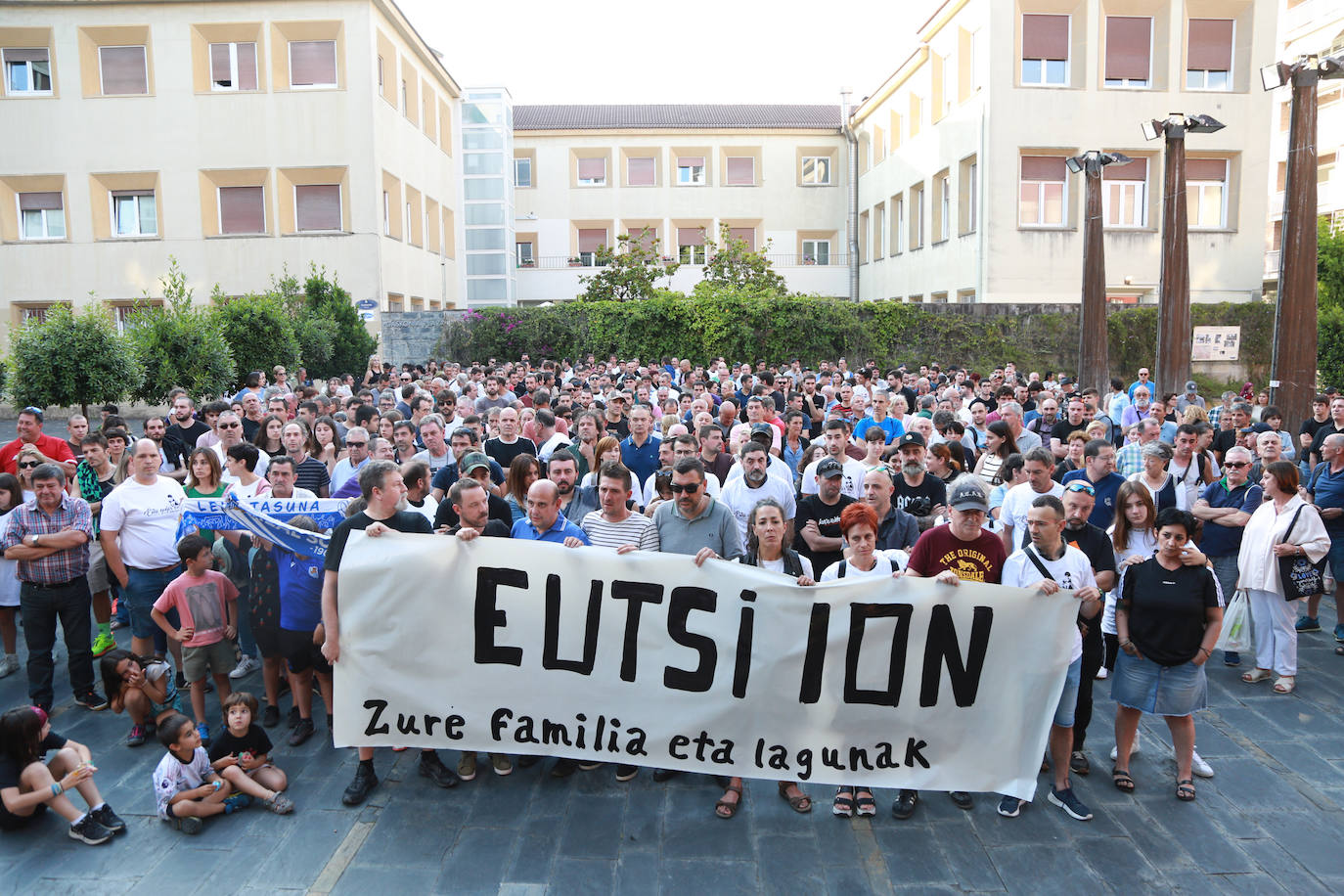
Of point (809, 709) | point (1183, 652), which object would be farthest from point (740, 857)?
point (1183, 652)

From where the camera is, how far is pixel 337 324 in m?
23.4

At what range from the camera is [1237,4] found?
2661 cm

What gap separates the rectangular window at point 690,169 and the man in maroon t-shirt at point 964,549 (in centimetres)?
3854

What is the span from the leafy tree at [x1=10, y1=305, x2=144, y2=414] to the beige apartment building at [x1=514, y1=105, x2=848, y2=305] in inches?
1103

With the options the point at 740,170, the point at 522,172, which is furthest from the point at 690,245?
the point at 522,172

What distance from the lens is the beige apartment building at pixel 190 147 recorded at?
26.2m

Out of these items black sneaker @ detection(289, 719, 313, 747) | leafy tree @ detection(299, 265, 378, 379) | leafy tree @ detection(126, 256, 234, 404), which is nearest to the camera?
black sneaker @ detection(289, 719, 313, 747)

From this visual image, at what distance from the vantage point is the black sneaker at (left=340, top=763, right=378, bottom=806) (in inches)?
201

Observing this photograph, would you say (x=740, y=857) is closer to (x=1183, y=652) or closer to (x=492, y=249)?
(x=1183, y=652)

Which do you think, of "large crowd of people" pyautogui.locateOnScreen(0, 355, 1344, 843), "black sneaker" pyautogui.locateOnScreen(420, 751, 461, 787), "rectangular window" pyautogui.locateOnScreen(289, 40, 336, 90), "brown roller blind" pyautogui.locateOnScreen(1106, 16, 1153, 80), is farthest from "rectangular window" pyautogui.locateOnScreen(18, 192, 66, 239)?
"brown roller blind" pyautogui.locateOnScreen(1106, 16, 1153, 80)

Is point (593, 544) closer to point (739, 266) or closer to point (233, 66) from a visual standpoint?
point (233, 66)

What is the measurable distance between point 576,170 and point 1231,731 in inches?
1555

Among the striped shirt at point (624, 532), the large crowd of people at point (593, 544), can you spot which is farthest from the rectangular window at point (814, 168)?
the striped shirt at point (624, 532)

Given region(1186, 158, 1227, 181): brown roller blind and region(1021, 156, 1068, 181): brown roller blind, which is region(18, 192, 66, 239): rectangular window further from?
region(1186, 158, 1227, 181): brown roller blind
